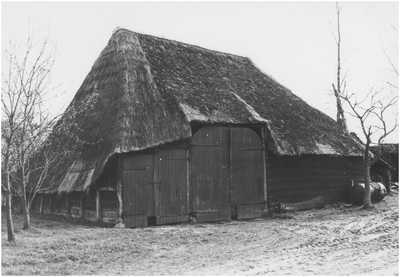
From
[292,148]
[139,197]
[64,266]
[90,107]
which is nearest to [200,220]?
[139,197]

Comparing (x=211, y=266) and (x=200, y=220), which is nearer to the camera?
(x=211, y=266)

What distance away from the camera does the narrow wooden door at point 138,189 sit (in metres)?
12.6

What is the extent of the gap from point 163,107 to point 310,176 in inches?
266

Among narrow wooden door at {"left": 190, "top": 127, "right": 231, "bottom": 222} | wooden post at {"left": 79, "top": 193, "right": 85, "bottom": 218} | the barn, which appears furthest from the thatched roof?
wooden post at {"left": 79, "top": 193, "right": 85, "bottom": 218}

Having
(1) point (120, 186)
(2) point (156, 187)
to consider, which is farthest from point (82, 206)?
(2) point (156, 187)

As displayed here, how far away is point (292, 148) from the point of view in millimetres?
15883

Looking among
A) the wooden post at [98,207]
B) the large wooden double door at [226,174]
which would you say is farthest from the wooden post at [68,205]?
the large wooden double door at [226,174]

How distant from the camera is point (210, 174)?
1433 centimetres

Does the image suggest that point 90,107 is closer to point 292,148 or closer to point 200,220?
point 200,220

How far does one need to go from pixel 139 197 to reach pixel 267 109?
22.8ft

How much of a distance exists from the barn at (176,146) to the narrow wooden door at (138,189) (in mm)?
29

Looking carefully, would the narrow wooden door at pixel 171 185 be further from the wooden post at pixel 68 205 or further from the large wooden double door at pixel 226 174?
the wooden post at pixel 68 205

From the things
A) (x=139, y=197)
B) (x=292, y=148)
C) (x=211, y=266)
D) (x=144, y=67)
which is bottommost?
(x=211, y=266)

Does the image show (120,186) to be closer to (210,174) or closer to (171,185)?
(171,185)
